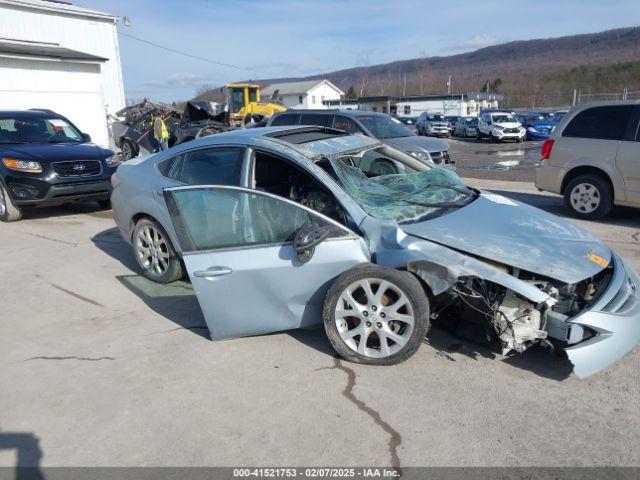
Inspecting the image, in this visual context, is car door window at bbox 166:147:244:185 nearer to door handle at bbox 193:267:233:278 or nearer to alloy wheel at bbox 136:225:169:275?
alloy wheel at bbox 136:225:169:275

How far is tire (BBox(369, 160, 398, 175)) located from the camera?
5110 millimetres

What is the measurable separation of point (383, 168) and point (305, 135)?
2.94 feet

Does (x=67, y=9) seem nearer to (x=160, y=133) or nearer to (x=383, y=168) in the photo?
(x=160, y=133)

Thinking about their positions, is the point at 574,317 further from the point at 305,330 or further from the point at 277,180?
the point at 277,180

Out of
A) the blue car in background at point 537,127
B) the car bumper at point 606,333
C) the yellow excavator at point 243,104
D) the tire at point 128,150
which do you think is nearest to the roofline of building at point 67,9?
the yellow excavator at point 243,104

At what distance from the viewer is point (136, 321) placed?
4.68 metres

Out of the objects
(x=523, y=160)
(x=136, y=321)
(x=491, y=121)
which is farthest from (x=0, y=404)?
(x=491, y=121)

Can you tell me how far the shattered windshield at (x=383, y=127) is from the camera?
11.0 metres

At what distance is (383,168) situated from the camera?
5.20 metres

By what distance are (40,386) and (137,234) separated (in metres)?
2.19

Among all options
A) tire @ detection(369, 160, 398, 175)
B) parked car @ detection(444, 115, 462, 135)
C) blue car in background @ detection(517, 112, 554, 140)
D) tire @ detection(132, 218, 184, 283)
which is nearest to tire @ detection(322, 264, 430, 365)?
tire @ detection(369, 160, 398, 175)

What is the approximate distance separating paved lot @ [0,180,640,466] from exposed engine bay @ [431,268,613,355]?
312 millimetres

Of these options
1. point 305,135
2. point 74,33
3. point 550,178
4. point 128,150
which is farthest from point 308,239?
point 74,33

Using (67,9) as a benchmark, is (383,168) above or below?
below
